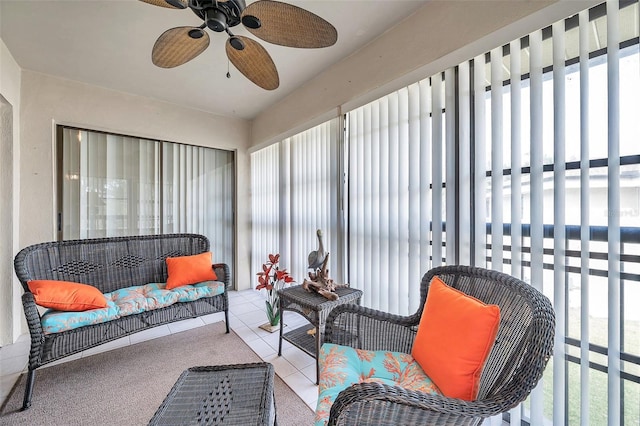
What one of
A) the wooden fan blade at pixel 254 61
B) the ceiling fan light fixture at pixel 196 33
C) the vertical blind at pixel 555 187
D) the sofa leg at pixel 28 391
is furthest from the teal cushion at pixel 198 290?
the ceiling fan light fixture at pixel 196 33

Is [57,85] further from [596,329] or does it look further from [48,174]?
[596,329]

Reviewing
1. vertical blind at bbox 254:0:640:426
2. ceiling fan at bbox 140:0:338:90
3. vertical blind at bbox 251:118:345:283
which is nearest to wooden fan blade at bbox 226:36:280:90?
ceiling fan at bbox 140:0:338:90

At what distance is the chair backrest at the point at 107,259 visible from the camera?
2.12 metres

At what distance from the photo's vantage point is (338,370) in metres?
1.20

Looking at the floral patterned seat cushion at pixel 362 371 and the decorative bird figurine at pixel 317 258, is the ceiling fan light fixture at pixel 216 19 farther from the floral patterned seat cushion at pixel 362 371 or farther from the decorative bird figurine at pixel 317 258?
the floral patterned seat cushion at pixel 362 371

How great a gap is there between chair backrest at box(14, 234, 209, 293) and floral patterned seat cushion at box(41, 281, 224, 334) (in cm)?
14

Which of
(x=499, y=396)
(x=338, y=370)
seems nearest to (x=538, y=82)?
(x=499, y=396)

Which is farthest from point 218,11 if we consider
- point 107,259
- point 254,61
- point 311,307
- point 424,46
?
point 107,259

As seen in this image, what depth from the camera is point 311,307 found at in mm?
1854

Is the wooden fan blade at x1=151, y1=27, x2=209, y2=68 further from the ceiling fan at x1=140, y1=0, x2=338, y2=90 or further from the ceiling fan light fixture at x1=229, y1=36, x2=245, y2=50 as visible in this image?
the ceiling fan light fixture at x1=229, y1=36, x2=245, y2=50

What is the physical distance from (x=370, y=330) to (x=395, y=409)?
653mm

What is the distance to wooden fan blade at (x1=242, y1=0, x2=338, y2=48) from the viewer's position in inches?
49.8

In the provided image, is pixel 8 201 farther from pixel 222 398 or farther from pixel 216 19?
pixel 222 398

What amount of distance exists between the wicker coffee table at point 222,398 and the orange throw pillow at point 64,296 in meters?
1.21
